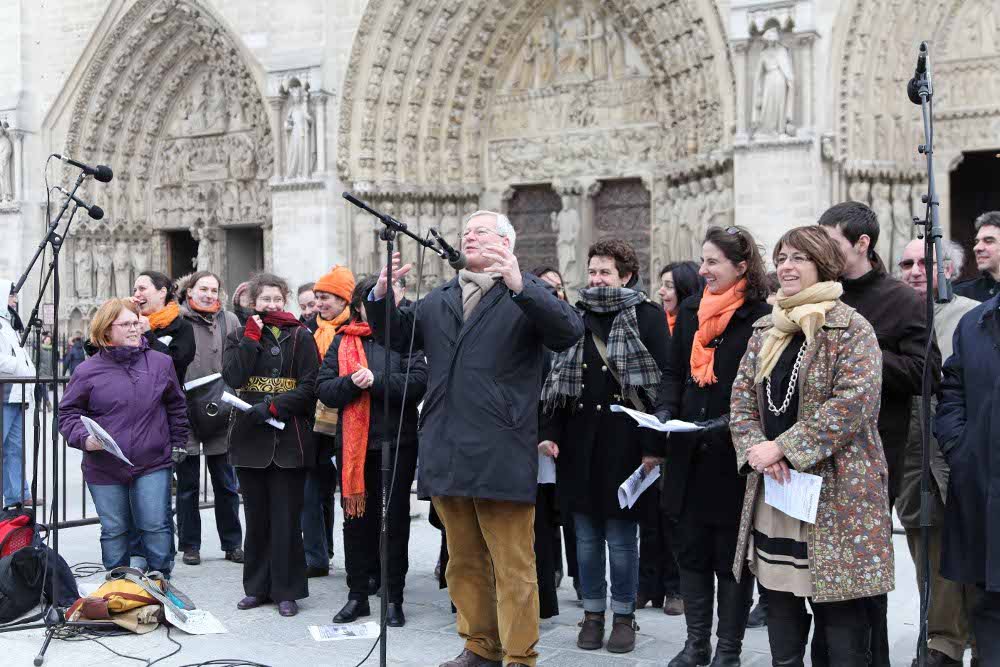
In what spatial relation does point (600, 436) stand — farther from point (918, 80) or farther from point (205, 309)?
point (205, 309)

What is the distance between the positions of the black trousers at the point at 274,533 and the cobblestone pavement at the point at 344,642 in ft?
0.49

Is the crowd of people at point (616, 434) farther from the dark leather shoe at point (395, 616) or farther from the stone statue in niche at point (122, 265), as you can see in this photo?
the stone statue in niche at point (122, 265)

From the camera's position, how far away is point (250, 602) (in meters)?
5.53

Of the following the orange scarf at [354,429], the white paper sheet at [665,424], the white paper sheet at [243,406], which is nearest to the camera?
the white paper sheet at [665,424]

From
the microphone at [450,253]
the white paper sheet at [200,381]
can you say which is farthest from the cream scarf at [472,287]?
the white paper sheet at [200,381]

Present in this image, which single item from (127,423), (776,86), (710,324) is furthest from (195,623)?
(776,86)

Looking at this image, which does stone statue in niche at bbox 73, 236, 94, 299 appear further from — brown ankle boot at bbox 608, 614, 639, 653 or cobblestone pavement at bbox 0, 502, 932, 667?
brown ankle boot at bbox 608, 614, 639, 653

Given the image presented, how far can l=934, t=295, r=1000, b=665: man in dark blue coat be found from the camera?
3.43 metres

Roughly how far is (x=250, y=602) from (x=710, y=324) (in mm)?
2897

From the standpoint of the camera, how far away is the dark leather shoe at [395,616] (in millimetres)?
5184

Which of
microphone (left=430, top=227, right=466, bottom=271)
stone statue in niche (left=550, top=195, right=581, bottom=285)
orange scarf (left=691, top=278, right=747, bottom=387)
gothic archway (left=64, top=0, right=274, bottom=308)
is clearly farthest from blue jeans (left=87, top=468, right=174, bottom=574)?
gothic archway (left=64, top=0, right=274, bottom=308)

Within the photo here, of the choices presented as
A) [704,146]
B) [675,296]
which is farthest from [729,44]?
[675,296]

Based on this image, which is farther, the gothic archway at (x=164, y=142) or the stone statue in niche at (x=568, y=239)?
the gothic archway at (x=164, y=142)

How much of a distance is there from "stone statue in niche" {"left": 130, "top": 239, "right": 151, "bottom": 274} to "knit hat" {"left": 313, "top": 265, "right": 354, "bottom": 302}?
545 inches
